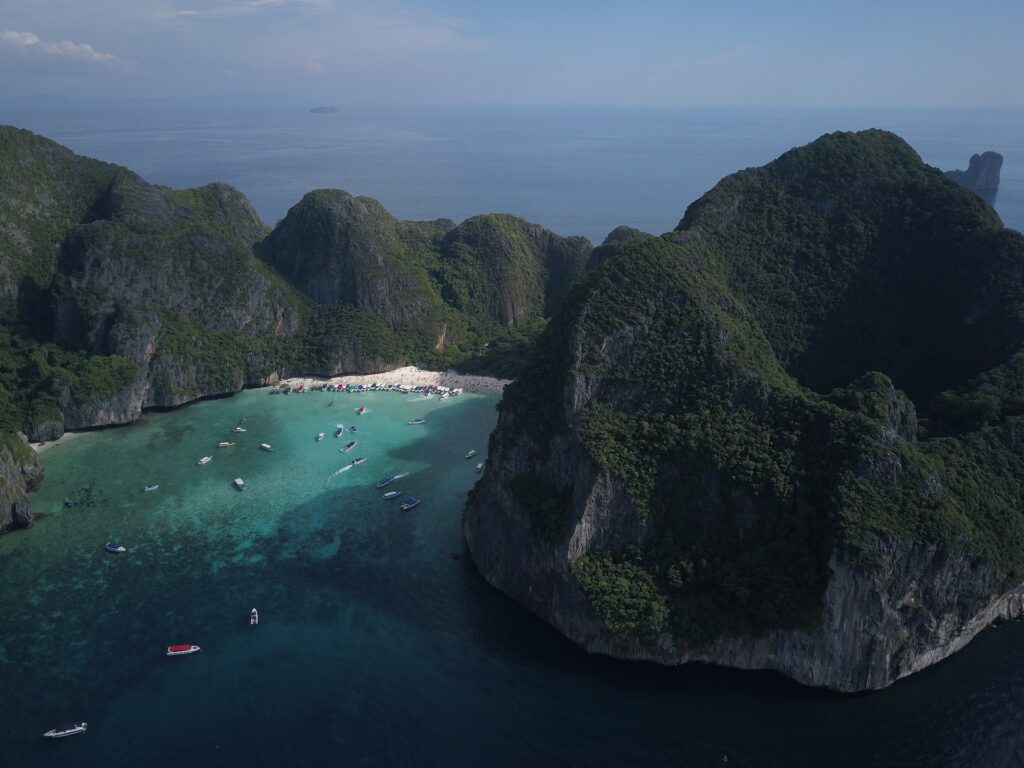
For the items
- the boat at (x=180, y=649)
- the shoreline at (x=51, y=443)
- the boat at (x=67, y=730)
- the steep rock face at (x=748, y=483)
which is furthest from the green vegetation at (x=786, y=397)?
the shoreline at (x=51, y=443)

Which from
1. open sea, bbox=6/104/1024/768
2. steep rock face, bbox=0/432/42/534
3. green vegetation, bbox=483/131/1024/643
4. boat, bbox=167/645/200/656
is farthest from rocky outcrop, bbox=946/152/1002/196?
boat, bbox=167/645/200/656

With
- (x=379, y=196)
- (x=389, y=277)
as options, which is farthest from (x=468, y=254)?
(x=379, y=196)

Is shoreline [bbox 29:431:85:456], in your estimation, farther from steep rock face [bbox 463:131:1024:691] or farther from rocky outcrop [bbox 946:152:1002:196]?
rocky outcrop [bbox 946:152:1002:196]

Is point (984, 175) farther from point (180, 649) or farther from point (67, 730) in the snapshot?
point (67, 730)

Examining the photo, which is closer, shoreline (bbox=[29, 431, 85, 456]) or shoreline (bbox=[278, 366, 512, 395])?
shoreline (bbox=[29, 431, 85, 456])

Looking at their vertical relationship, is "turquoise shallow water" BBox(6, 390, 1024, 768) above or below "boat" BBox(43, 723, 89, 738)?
above

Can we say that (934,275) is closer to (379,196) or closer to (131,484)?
(131,484)
